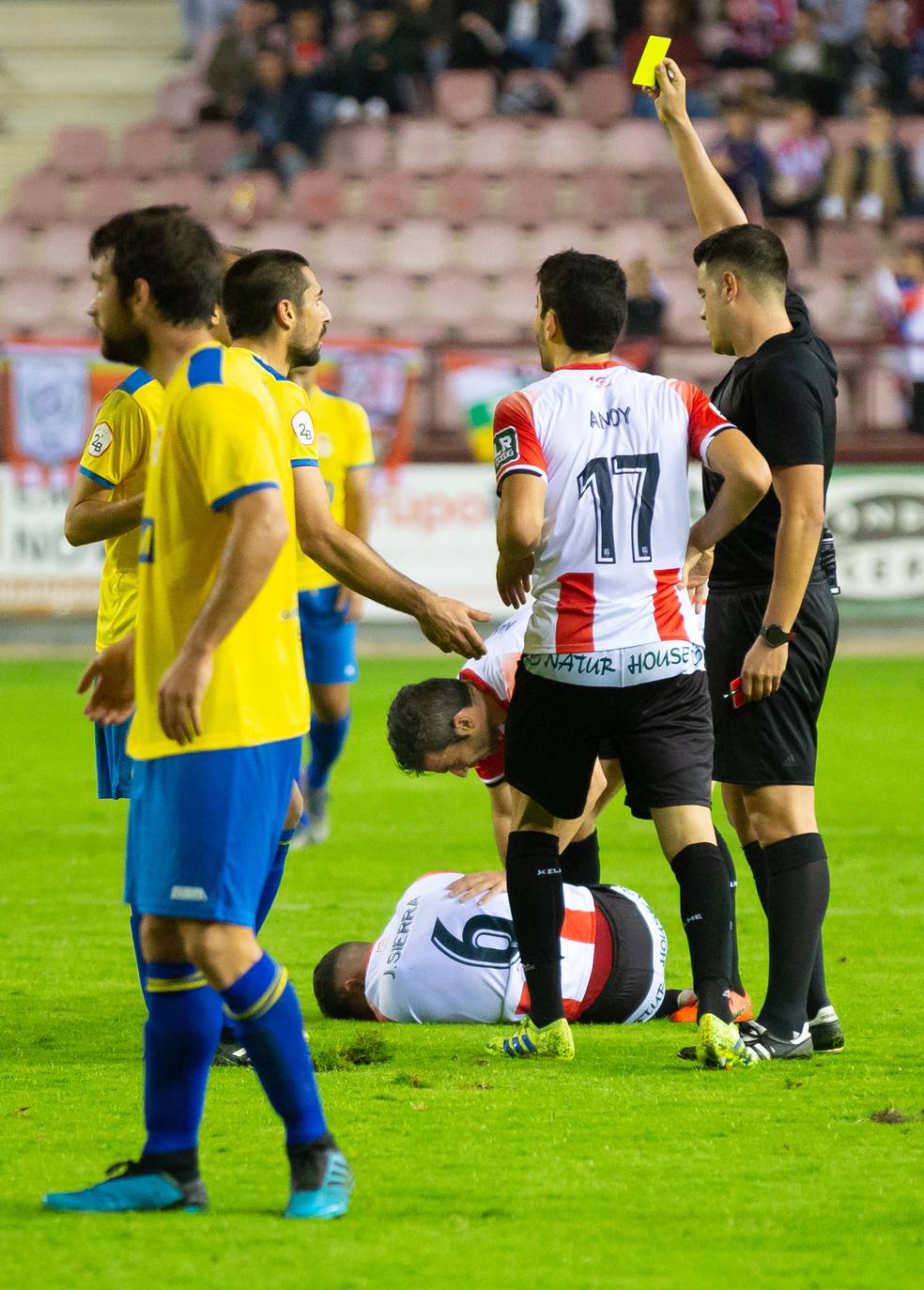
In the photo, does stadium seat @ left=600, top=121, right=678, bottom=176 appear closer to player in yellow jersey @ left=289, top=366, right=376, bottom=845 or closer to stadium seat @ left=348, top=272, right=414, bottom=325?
stadium seat @ left=348, top=272, right=414, bottom=325

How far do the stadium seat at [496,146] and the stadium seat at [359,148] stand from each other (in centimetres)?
89

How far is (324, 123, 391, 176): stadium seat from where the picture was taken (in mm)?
20625

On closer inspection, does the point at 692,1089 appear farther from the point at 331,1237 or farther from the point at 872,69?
the point at 872,69

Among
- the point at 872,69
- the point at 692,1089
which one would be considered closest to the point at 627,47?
the point at 872,69

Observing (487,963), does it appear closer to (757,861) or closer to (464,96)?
(757,861)

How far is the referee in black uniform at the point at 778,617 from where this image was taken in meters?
4.71

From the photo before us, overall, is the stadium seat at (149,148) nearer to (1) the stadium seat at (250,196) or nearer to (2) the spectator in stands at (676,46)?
(1) the stadium seat at (250,196)

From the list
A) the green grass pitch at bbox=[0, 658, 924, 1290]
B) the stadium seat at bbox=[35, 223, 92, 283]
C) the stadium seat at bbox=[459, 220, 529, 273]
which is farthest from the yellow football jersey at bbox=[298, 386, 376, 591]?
the stadium seat at bbox=[35, 223, 92, 283]

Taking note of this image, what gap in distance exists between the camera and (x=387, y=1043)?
16.7 ft

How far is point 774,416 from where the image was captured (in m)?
4.73

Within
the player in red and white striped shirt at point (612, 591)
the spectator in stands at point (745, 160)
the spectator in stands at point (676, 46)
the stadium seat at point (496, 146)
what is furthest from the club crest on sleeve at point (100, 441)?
the stadium seat at point (496, 146)

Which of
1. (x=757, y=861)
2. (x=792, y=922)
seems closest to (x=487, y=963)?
(x=757, y=861)

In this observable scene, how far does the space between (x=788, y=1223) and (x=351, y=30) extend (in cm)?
1960

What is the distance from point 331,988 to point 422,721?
3.05ft
